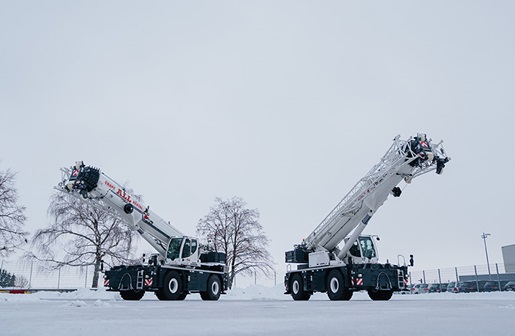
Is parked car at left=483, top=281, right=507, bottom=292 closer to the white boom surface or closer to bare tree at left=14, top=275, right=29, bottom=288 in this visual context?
the white boom surface

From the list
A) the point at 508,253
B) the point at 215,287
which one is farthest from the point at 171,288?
the point at 508,253

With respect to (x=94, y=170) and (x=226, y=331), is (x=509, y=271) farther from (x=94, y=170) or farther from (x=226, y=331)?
(x=226, y=331)

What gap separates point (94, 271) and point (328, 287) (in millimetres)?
24629

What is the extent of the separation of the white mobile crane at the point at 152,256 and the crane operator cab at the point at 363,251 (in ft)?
23.1

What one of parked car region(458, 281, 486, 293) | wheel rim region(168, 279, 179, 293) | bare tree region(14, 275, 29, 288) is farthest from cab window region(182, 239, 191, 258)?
parked car region(458, 281, 486, 293)

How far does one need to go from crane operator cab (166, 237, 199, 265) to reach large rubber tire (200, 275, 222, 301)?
139 centimetres

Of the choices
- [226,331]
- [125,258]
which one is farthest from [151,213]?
[125,258]

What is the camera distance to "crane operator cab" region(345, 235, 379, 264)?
2084cm

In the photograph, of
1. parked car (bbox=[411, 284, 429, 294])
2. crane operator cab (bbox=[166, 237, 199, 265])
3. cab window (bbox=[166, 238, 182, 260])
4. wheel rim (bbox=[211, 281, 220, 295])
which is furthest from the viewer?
parked car (bbox=[411, 284, 429, 294])

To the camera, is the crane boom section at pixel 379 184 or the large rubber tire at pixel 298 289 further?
the large rubber tire at pixel 298 289

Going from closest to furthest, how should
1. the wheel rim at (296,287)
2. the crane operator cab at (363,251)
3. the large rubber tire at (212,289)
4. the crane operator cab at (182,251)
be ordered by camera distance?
the crane operator cab at (363,251), the crane operator cab at (182,251), the wheel rim at (296,287), the large rubber tire at (212,289)

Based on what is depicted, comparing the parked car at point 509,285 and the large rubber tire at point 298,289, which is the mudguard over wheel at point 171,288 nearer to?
the large rubber tire at point 298,289

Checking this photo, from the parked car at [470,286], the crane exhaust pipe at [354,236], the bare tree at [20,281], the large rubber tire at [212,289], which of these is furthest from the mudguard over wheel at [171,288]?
the parked car at [470,286]

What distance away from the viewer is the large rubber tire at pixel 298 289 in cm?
2266
